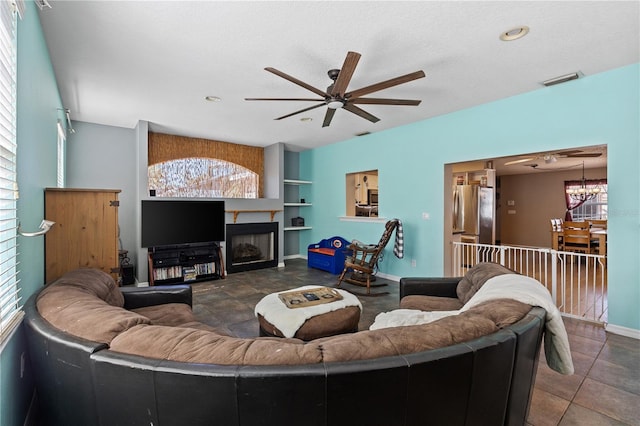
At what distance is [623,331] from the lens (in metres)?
2.99

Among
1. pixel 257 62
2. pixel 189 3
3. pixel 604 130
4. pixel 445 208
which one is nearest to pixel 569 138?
pixel 604 130

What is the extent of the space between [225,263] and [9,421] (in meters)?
4.36

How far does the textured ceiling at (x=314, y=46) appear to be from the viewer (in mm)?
2174

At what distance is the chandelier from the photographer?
809cm

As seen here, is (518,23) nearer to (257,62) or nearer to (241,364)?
(257,62)

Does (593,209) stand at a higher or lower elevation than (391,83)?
lower

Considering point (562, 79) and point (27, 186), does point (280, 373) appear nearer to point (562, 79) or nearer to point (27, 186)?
point (27, 186)

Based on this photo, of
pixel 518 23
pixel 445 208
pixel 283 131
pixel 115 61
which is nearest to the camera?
pixel 518 23

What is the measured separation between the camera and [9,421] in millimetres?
1391

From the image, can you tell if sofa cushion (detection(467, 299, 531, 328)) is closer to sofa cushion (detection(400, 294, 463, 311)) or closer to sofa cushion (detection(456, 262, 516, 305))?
sofa cushion (detection(456, 262, 516, 305))

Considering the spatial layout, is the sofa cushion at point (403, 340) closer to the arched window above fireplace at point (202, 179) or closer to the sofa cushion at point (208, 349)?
the sofa cushion at point (208, 349)

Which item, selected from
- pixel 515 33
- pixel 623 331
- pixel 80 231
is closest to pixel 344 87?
pixel 515 33

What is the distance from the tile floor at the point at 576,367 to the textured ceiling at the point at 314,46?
8.70 ft

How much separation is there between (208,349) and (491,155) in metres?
4.20
